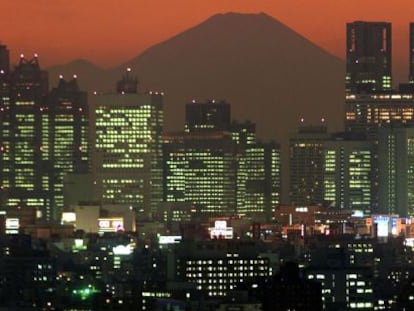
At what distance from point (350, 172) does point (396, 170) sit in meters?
2.32

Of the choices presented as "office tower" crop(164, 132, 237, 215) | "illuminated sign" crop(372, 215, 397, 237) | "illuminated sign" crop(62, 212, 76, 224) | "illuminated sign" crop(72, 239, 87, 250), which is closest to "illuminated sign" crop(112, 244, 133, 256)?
"illuminated sign" crop(72, 239, 87, 250)

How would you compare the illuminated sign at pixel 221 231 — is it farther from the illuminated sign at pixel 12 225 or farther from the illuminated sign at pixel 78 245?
the illuminated sign at pixel 12 225

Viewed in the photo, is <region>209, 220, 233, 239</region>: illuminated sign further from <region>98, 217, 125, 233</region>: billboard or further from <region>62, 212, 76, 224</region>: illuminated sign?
<region>62, 212, 76, 224</region>: illuminated sign

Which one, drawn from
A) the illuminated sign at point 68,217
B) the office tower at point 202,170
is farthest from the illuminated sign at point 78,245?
the office tower at point 202,170

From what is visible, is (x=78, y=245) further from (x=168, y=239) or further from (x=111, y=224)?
(x=111, y=224)

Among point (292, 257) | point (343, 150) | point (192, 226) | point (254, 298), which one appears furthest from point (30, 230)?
point (254, 298)

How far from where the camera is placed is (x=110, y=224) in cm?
8156

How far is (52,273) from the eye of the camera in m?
61.5

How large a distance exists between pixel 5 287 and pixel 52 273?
277 cm

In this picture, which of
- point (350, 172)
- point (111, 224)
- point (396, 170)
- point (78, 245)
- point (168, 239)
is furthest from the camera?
point (350, 172)

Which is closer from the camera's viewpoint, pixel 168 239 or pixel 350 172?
pixel 168 239

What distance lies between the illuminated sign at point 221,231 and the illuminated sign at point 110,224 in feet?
8.44

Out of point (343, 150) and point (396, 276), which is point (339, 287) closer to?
point (396, 276)

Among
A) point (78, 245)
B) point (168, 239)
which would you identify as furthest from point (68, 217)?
point (78, 245)
